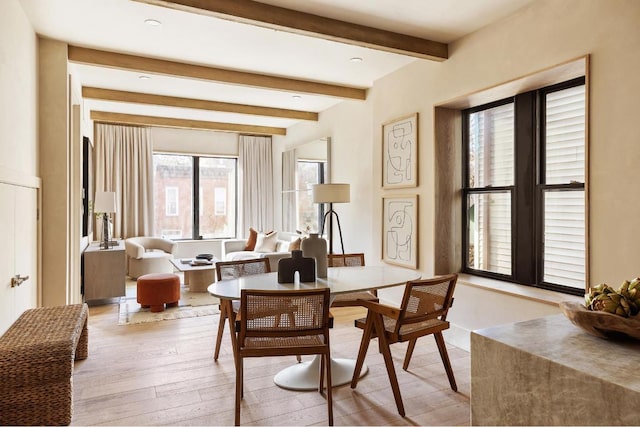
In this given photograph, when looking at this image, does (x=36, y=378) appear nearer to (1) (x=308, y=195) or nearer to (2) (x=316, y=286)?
(2) (x=316, y=286)

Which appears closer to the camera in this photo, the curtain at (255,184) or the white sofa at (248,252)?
the white sofa at (248,252)

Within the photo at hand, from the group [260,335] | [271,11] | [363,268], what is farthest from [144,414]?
[271,11]

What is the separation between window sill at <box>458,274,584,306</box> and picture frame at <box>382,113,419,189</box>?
1.07 m

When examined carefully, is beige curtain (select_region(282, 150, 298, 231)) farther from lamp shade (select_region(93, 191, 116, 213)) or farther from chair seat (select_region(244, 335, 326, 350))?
chair seat (select_region(244, 335, 326, 350))

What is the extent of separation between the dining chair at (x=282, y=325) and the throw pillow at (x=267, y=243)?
4518mm

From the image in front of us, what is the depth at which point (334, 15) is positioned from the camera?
319cm

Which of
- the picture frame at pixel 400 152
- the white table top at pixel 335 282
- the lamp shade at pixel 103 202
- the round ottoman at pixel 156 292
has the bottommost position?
the round ottoman at pixel 156 292

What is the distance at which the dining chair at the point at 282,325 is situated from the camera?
2.17 m

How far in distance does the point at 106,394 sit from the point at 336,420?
1525 mm

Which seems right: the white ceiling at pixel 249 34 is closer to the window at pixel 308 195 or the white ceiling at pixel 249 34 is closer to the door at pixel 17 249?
the door at pixel 17 249

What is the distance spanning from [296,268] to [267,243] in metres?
4.19

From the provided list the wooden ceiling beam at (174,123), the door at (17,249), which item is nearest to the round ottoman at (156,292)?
the door at (17,249)

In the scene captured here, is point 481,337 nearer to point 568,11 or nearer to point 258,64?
point 568,11

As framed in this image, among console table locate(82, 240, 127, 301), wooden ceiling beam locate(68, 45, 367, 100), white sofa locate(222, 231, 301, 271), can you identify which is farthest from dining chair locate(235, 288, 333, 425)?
white sofa locate(222, 231, 301, 271)
